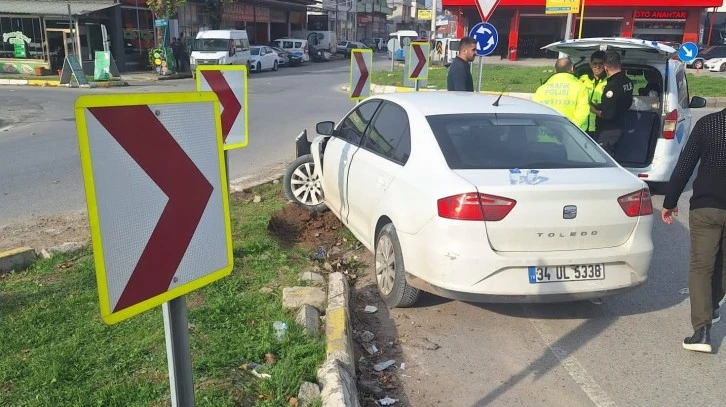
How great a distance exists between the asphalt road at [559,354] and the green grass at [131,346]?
0.84 metres

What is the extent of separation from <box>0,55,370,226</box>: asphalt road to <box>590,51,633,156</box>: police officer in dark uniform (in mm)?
4834

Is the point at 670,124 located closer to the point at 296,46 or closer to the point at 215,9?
the point at 215,9

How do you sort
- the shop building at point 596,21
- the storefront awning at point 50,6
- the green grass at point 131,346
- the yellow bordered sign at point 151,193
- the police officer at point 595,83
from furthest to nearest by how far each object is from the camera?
the shop building at point 596,21 → the storefront awning at point 50,6 → the police officer at point 595,83 → the green grass at point 131,346 → the yellow bordered sign at point 151,193

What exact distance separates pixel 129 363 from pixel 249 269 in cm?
178

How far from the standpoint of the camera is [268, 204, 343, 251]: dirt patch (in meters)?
6.48

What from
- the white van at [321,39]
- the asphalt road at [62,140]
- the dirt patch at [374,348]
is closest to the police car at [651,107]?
the dirt patch at [374,348]

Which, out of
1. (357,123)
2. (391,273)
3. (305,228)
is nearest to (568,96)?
(357,123)

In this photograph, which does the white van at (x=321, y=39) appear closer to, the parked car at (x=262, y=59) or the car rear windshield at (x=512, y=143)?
the parked car at (x=262, y=59)

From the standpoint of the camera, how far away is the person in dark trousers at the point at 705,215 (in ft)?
13.4

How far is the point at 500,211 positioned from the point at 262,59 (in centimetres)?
3436

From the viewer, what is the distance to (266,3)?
50.4m

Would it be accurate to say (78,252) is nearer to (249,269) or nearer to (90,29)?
(249,269)

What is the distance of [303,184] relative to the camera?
7.52 metres

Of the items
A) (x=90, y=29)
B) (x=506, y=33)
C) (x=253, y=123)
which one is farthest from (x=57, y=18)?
(x=506, y=33)
